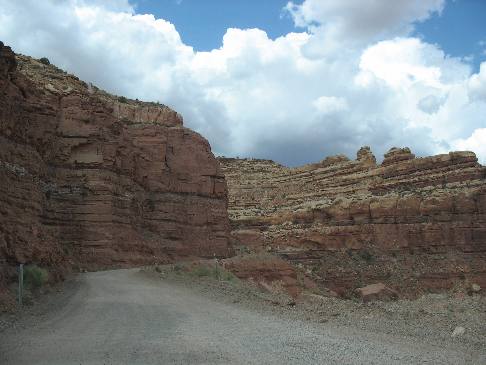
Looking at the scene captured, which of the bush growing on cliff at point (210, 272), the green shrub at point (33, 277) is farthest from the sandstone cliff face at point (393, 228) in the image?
the green shrub at point (33, 277)

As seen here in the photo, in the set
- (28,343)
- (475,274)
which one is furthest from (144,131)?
(475,274)

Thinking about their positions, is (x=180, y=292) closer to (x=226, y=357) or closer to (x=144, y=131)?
(x=226, y=357)

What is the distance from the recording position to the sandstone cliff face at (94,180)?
19391 millimetres

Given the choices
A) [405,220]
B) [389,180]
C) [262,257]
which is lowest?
[262,257]

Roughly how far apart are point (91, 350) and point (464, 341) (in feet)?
29.4

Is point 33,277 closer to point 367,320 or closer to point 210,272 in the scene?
point 210,272

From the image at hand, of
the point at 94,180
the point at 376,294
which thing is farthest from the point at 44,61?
the point at 376,294

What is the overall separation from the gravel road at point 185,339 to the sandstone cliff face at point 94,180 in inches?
161

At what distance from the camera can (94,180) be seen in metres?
27.3

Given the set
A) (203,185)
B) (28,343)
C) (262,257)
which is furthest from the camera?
(203,185)

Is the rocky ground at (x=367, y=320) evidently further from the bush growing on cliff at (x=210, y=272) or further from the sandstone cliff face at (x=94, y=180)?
the sandstone cliff face at (x=94, y=180)

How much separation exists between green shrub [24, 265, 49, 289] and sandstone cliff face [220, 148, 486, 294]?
30352 millimetres

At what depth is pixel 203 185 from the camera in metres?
37.1

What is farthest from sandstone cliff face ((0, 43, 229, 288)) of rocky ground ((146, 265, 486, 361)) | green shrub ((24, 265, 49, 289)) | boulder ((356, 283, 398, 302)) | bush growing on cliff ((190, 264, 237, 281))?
boulder ((356, 283, 398, 302))
